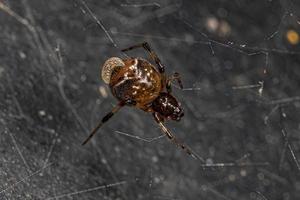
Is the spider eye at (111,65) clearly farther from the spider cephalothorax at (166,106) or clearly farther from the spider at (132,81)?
the spider cephalothorax at (166,106)

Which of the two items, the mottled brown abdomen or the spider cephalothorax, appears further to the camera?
the spider cephalothorax

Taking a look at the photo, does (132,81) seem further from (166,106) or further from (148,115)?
(148,115)

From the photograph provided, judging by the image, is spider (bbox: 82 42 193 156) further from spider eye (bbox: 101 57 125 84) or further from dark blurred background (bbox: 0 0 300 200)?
dark blurred background (bbox: 0 0 300 200)

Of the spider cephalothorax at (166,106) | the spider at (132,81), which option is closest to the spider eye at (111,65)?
the spider at (132,81)

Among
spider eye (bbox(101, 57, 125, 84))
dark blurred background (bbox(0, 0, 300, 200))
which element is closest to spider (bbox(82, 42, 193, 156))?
spider eye (bbox(101, 57, 125, 84))

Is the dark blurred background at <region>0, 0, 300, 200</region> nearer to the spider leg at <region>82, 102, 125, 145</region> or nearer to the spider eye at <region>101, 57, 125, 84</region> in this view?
the spider leg at <region>82, 102, 125, 145</region>

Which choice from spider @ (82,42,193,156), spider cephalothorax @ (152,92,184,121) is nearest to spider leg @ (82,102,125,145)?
spider @ (82,42,193,156)

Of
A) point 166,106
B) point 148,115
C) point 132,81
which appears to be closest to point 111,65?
point 132,81

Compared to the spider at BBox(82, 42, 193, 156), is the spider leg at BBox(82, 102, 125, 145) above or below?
below
